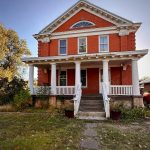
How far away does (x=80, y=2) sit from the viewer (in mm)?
19328

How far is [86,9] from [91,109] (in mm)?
10872

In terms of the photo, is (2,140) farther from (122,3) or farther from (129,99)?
(122,3)

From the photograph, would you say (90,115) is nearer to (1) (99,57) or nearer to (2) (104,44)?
(1) (99,57)

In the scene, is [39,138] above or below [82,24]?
below

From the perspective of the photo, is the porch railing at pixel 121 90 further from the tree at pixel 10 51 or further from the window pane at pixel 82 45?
the tree at pixel 10 51

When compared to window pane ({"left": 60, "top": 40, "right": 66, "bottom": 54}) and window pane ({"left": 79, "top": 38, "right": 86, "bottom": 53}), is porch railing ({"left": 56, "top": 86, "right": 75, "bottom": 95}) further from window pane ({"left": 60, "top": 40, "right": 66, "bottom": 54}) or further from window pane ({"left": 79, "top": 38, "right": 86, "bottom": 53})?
window pane ({"left": 60, "top": 40, "right": 66, "bottom": 54})

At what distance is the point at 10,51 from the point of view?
115ft

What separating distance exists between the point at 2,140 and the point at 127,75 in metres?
13.4

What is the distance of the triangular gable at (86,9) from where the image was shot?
18172mm

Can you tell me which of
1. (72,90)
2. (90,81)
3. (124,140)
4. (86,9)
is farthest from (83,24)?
(124,140)

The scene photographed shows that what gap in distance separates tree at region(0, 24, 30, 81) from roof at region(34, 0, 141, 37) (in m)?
14.4

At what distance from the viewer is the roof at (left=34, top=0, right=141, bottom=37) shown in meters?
18.1

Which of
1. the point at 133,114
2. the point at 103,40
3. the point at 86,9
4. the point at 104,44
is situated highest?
the point at 86,9

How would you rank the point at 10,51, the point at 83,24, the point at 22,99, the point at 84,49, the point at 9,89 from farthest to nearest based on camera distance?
1. the point at 10,51
2. the point at 83,24
3. the point at 84,49
4. the point at 9,89
5. the point at 22,99
